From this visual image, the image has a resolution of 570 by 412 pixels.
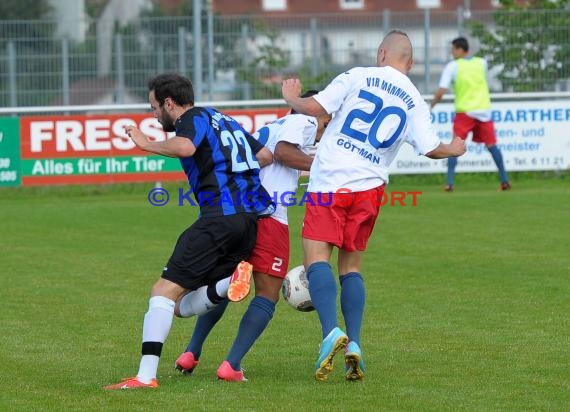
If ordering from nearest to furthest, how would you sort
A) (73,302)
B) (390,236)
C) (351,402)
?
(351,402) → (73,302) → (390,236)

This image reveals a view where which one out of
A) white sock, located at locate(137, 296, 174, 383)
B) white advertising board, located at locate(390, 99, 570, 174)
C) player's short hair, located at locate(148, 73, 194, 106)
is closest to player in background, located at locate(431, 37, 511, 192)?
white advertising board, located at locate(390, 99, 570, 174)

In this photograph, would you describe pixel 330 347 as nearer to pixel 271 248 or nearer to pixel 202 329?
pixel 271 248

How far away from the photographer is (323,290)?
23.3ft

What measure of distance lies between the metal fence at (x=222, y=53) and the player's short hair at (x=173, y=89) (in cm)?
1315

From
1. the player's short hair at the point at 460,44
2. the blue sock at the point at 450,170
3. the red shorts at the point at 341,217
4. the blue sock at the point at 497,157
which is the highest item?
the player's short hair at the point at 460,44

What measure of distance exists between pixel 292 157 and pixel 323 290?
79cm

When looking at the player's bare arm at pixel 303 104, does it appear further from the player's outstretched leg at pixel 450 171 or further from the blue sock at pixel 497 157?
the player's outstretched leg at pixel 450 171

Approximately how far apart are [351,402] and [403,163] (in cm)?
1337

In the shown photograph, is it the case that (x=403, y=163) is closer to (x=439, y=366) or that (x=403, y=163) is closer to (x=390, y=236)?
(x=390, y=236)

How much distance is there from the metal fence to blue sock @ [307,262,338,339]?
524 inches

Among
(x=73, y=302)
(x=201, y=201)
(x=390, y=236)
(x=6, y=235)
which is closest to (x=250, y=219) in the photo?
(x=201, y=201)

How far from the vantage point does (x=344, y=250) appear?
7.34 m

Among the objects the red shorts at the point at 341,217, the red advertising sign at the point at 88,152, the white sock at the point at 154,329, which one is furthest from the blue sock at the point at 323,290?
the red advertising sign at the point at 88,152

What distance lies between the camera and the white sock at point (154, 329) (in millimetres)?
6809
